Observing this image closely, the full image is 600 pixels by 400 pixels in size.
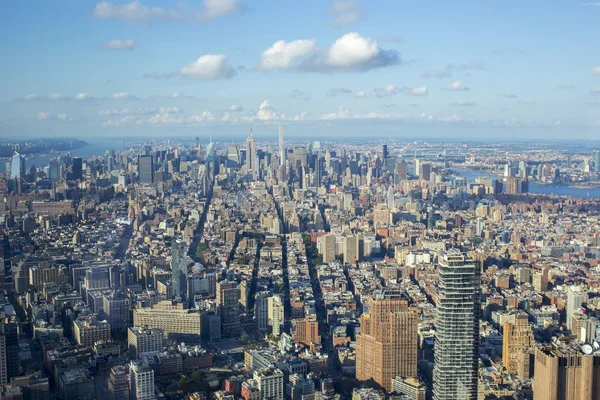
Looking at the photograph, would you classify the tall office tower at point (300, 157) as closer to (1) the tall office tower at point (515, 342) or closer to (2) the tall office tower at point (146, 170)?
(2) the tall office tower at point (146, 170)

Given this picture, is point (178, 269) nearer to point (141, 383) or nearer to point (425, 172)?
point (141, 383)

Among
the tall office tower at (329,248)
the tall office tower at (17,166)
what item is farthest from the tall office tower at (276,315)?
the tall office tower at (17,166)

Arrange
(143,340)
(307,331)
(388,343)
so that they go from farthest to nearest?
(307,331) < (143,340) < (388,343)

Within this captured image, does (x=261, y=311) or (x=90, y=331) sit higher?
(x=90, y=331)

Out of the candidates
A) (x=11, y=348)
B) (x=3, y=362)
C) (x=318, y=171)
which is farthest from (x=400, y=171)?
(x=3, y=362)

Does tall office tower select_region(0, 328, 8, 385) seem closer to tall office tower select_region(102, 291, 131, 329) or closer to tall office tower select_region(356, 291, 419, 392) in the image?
tall office tower select_region(102, 291, 131, 329)

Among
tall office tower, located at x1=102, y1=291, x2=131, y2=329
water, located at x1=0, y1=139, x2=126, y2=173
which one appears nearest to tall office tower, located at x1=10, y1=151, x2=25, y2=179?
water, located at x1=0, y1=139, x2=126, y2=173

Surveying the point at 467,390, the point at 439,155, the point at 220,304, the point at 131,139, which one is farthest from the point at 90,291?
the point at 439,155
